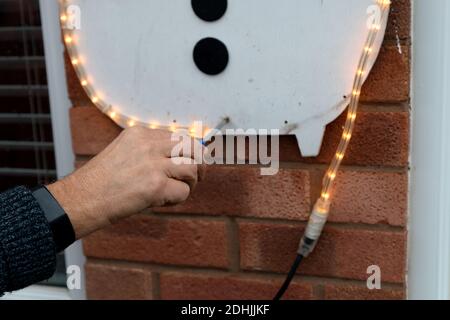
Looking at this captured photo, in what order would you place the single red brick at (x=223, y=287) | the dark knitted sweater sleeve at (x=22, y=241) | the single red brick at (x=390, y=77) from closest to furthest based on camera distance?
the dark knitted sweater sleeve at (x=22, y=241)
the single red brick at (x=390, y=77)
the single red brick at (x=223, y=287)

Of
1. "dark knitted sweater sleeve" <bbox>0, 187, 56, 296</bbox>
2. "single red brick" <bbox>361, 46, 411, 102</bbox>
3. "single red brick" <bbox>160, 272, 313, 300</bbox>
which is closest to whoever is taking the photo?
"dark knitted sweater sleeve" <bbox>0, 187, 56, 296</bbox>

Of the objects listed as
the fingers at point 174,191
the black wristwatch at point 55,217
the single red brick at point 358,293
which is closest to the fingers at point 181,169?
the fingers at point 174,191

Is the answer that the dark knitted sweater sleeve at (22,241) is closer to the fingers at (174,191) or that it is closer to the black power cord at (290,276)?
the fingers at (174,191)

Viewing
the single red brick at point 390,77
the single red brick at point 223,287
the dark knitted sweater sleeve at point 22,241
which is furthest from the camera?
the single red brick at point 223,287

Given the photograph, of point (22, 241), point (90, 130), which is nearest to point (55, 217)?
point (22, 241)

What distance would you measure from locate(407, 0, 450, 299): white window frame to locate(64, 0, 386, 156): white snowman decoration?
9 centimetres

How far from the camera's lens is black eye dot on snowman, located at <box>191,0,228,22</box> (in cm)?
104

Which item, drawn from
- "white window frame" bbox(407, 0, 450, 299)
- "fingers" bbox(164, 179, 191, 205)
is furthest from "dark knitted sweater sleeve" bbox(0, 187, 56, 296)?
"white window frame" bbox(407, 0, 450, 299)

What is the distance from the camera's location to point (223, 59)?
1059mm

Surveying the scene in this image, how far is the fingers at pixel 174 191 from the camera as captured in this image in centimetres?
91

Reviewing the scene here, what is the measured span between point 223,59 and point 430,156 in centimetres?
37

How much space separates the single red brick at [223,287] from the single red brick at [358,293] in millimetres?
36

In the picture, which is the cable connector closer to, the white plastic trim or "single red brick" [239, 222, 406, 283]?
"single red brick" [239, 222, 406, 283]
